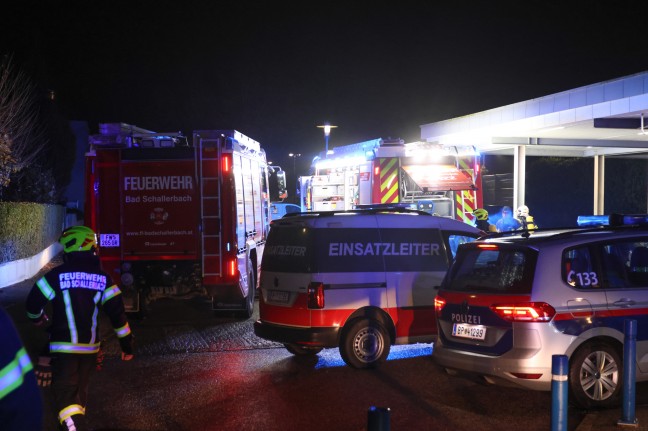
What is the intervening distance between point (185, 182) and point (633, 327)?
7.58 metres

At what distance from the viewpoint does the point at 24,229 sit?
66.0 ft

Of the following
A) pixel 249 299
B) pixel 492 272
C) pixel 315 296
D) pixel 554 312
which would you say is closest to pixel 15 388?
pixel 554 312

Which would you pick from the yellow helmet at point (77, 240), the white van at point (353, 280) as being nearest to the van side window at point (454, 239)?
the white van at point (353, 280)

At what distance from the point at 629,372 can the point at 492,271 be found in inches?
61.9

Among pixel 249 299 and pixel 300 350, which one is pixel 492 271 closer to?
pixel 300 350

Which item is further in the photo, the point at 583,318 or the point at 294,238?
the point at 294,238

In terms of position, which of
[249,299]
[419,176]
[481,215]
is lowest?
[249,299]

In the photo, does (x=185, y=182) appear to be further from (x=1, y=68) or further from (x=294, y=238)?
(x=1, y=68)

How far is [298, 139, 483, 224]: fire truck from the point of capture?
15398 millimetres

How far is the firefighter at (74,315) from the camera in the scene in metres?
5.09

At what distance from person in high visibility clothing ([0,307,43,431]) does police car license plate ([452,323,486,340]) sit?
4.85 m

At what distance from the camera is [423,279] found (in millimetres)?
8734

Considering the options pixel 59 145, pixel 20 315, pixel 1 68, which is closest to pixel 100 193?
pixel 20 315

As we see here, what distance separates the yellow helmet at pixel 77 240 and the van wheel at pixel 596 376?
14.3 ft
